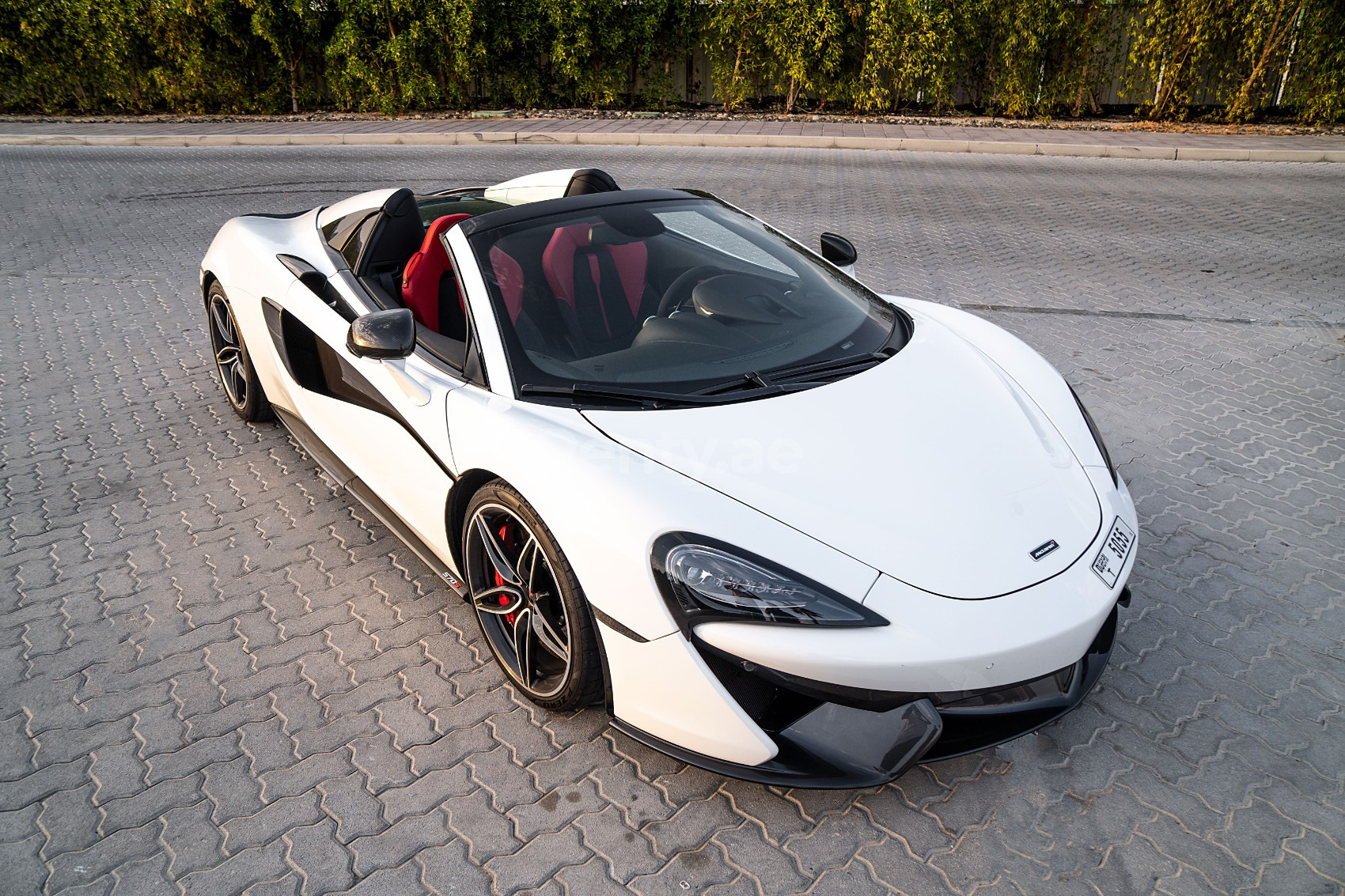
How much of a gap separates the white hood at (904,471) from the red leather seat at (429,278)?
104 cm

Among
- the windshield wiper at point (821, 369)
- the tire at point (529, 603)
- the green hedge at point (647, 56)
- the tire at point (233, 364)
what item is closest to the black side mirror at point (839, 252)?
the windshield wiper at point (821, 369)

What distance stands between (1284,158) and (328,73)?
16.4 metres

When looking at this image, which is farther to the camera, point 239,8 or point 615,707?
point 239,8

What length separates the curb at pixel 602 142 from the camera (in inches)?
538

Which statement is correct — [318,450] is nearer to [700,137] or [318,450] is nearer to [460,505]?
[460,505]

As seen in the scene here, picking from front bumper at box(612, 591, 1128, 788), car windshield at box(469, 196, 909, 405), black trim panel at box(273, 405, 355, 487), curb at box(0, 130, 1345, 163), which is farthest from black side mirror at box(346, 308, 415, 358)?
curb at box(0, 130, 1345, 163)

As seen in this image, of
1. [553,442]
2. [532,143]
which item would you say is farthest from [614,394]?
[532,143]

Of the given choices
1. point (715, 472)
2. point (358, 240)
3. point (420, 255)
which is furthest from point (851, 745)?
point (358, 240)

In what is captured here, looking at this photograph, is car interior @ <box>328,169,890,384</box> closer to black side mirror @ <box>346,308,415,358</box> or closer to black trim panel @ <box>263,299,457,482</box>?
black side mirror @ <box>346,308,415,358</box>

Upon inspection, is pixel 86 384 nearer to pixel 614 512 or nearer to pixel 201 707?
pixel 201 707

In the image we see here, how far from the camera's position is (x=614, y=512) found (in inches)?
96.9

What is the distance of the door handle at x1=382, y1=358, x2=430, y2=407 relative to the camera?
3125 mm

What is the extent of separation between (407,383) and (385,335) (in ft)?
0.81

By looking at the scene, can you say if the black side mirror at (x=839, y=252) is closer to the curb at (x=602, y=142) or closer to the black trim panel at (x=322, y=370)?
the black trim panel at (x=322, y=370)
